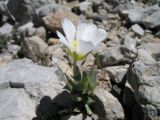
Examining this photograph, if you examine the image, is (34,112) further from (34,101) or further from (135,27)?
(135,27)

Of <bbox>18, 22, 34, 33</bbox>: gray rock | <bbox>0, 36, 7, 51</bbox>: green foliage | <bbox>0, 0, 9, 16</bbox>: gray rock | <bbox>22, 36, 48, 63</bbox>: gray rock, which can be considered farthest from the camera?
<bbox>0, 0, 9, 16</bbox>: gray rock

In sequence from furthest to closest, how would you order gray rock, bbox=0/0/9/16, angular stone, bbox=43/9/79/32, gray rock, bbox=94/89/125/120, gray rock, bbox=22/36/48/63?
1. gray rock, bbox=0/0/9/16
2. angular stone, bbox=43/9/79/32
3. gray rock, bbox=22/36/48/63
4. gray rock, bbox=94/89/125/120

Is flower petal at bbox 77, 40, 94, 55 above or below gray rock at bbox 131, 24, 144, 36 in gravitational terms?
above

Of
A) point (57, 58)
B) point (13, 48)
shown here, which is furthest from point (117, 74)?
point (13, 48)

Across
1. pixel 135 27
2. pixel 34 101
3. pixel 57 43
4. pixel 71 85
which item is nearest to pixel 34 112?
pixel 34 101

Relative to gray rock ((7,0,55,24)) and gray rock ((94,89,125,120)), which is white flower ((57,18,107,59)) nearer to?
gray rock ((94,89,125,120))

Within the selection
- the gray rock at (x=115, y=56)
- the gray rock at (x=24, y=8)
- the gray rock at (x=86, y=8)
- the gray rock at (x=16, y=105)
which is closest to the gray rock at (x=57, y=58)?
the gray rock at (x=115, y=56)

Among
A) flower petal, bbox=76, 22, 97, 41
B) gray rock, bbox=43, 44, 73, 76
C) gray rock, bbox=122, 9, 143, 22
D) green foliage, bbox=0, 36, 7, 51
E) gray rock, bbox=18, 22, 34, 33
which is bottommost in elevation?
green foliage, bbox=0, 36, 7, 51

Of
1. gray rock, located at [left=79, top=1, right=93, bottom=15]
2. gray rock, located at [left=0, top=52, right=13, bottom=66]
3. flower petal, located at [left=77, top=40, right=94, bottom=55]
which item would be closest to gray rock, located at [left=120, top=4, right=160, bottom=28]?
gray rock, located at [left=79, top=1, right=93, bottom=15]
